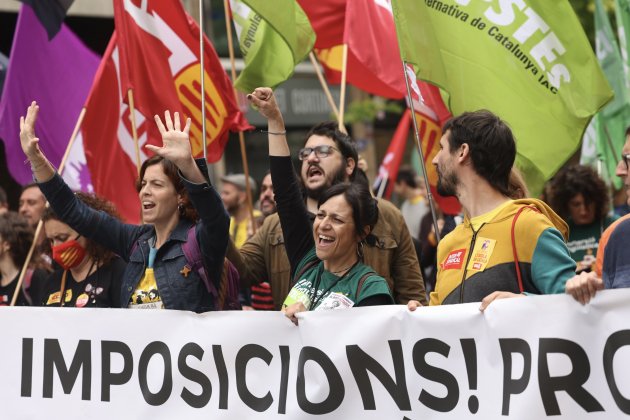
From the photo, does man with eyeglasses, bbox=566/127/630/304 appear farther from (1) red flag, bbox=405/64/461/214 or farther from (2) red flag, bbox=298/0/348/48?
(2) red flag, bbox=298/0/348/48

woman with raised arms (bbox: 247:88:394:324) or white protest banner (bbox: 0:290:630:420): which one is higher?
woman with raised arms (bbox: 247:88:394:324)

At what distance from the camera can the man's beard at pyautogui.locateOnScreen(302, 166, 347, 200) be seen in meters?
5.29

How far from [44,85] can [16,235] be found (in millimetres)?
1596

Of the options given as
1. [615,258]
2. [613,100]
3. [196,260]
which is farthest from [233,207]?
[615,258]

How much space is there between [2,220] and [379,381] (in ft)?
13.2

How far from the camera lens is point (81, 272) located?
17.9 feet

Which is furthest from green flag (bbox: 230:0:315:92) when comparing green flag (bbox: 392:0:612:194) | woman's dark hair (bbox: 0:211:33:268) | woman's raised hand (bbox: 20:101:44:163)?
woman's dark hair (bbox: 0:211:33:268)

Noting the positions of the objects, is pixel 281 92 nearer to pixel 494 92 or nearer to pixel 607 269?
pixel 494 92

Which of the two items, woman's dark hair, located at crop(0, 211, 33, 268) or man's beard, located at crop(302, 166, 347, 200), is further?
woman's dark hair, located at crop(0, 211, 33, 268)

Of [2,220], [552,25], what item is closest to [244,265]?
[552,25]

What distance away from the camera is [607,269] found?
3.72 m

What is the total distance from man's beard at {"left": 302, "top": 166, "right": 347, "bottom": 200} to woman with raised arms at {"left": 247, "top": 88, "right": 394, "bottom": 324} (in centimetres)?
51

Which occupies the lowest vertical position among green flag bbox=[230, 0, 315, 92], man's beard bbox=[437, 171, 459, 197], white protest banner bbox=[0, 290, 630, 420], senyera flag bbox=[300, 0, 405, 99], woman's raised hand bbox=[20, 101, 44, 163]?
white protest banner bbox=[0, 290, 630, 420]

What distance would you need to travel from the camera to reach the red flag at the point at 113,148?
7.45 meters
